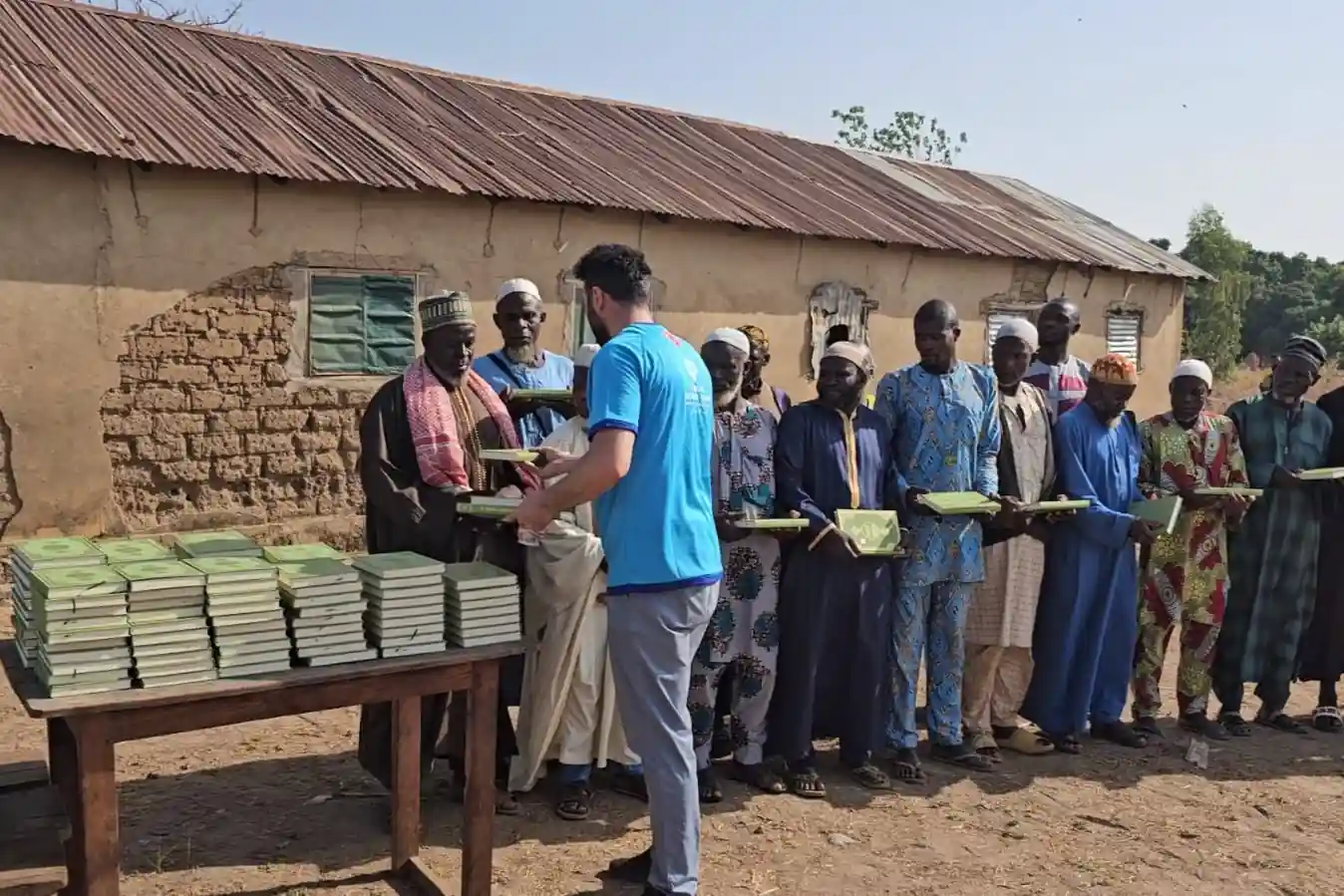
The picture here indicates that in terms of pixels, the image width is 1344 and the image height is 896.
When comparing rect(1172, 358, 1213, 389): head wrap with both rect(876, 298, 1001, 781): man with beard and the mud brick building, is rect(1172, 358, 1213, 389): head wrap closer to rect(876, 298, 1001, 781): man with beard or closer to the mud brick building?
rect(876, 298, 1001, 781): man with beard

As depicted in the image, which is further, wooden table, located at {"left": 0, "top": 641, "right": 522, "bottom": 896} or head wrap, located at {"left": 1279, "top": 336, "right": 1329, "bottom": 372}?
head wrap, located at {"left": 1279, "top": 336, "right": 1329, "bottom": 372}

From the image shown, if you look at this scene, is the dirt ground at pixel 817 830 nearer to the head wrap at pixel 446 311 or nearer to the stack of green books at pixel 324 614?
the stack of green books at pixel 324 614

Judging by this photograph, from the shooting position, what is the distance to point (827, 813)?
14.5 ft

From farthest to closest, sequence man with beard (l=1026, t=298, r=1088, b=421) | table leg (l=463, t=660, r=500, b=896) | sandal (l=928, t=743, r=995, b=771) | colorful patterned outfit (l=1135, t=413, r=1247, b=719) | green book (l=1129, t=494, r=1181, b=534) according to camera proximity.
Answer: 1. man with beard (l=1026, t=298, r=1088, b=421)
2. colorful patterned outfit (l=1135, t=413, r=1247, b=719)
3. sandal (l=928, t=743, r=995, b=771)
4. green book (l=1129, t=494, r=1181, b=534)
5. table leg (l=463, t=660, r=500, b=896)

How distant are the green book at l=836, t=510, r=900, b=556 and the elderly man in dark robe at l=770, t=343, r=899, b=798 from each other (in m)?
0.04

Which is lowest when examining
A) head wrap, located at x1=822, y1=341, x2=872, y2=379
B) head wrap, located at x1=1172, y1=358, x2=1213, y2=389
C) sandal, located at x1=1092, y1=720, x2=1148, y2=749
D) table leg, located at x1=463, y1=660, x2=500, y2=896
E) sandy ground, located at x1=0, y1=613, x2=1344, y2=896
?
sandy ground, located at x1=0, y1=613, x2=1344, y2=896

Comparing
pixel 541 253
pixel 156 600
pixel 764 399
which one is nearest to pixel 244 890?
pixel 156 600

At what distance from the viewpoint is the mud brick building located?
7.52m

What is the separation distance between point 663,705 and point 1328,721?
13.5 feet

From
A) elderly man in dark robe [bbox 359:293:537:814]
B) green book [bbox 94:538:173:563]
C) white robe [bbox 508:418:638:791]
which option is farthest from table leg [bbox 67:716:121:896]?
white robe [bbox 508:418:638:791]

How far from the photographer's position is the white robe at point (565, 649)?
4.25m

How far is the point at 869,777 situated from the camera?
470 cm

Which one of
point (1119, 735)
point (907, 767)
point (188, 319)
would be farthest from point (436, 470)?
point (188, 319)

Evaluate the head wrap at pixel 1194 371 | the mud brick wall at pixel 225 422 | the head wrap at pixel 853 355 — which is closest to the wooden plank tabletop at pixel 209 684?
the head wrap at pixel 853 355
